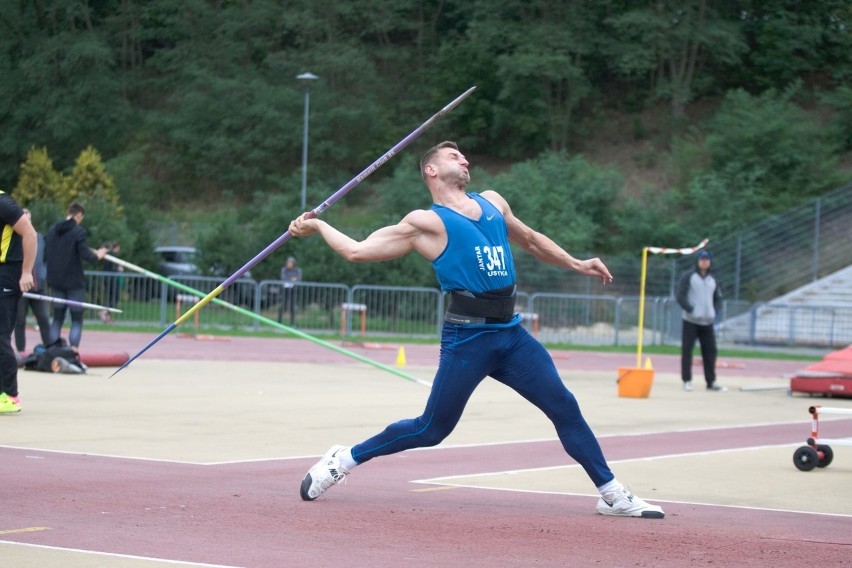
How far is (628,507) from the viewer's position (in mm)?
7363

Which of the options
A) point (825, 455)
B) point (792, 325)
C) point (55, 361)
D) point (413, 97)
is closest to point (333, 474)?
point (825, 455)

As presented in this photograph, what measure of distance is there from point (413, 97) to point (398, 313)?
1220 inches

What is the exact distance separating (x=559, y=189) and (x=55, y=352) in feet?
102

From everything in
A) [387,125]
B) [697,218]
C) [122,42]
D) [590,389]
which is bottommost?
[590,389]

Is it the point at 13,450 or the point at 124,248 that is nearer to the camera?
the point at 13,450

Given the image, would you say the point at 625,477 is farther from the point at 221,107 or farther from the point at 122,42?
the point at 122,42

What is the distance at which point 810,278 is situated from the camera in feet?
125

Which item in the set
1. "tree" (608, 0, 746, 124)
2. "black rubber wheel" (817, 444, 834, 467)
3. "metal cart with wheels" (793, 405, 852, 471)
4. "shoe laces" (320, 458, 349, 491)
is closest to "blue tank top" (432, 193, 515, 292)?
"shoe laces" (320, 458, 349, 491)

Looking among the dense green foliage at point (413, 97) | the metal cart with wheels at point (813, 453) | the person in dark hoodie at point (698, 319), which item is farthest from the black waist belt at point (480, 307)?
the dense green foliage at point (413, 97)

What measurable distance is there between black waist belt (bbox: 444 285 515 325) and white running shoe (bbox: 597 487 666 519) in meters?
1.15

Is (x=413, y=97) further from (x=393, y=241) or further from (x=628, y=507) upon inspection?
(x=628, y=507)

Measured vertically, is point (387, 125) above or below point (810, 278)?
above

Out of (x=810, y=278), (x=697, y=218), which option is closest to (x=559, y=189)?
(x=697, y=218)

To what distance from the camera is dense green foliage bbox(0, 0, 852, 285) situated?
Answer: 4759cm
